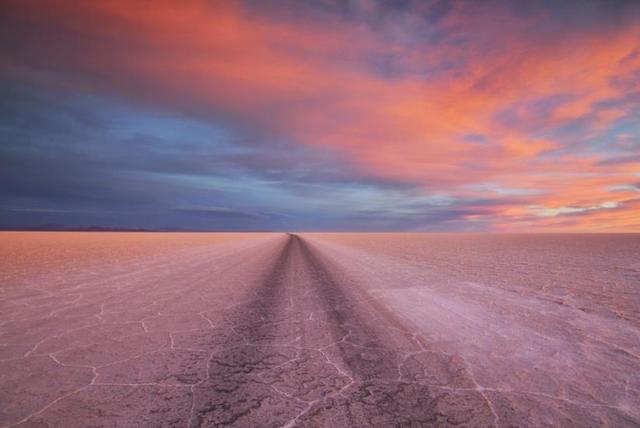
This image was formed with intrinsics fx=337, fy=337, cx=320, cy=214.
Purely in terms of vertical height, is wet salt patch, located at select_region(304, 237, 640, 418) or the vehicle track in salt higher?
the vehicle track in salt

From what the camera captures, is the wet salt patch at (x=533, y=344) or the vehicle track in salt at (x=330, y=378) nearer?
the vehicle track in salt at (x=330, y=378)

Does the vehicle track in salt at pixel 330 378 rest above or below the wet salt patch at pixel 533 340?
above

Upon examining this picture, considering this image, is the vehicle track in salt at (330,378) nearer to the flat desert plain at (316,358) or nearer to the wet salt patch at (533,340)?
the flat desert plain at (316,358)

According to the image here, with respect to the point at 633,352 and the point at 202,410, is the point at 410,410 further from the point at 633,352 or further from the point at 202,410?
the point at 633,352

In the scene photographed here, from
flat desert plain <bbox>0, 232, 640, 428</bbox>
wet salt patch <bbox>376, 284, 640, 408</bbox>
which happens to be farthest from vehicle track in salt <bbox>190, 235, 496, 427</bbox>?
wet salt patch <bbox>376, 284, 640, 408</bbox>

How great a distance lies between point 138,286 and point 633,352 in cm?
782

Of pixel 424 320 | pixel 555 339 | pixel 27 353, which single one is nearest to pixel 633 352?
pixel 555 339

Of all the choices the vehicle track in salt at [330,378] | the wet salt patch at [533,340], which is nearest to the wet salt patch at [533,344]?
the wet salt patch at [533,340]

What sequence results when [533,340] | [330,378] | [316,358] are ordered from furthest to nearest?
[533,340] → [316,358] → [330,378]

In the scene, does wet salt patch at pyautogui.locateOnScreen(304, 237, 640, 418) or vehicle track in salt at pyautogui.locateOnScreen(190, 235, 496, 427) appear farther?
wet salt patch at pyautogui.locateOnScreen(304, 237, 640, 418)

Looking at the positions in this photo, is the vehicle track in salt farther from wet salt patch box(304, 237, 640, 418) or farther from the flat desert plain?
wet salt patch box(304, 237, 640, 418)

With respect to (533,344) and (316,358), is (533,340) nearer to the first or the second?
(533,344)

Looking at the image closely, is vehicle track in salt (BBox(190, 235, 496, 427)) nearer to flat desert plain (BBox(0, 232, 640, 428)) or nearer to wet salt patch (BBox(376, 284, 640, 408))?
flat desert plain (BBox(0, 232, 640, 428))

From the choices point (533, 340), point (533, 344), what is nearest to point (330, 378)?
point (533, 344)
